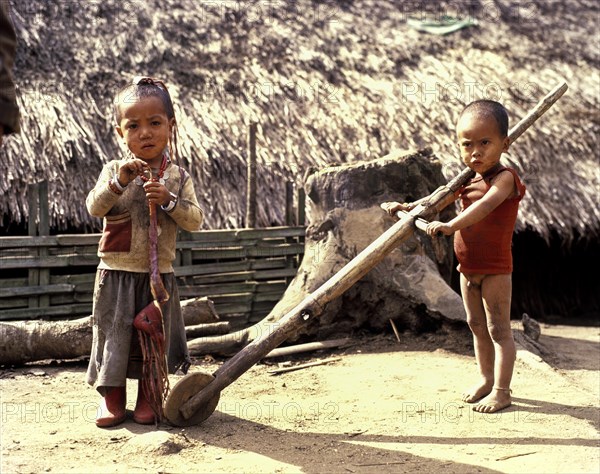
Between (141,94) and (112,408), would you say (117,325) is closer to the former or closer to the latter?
(112,408)

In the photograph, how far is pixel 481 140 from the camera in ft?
11.4

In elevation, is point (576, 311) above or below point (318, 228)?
below

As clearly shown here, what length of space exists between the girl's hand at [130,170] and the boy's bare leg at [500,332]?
1764 mm

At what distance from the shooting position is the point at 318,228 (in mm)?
5227

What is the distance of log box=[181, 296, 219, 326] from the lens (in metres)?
5.00

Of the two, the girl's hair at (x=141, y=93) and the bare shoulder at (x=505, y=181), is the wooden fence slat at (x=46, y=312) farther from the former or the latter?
the bare shoulder at (x=505, y=181)

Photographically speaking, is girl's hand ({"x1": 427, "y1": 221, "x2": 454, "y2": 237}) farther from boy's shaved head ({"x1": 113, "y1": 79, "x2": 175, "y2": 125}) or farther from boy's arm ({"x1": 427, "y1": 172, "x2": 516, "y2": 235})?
boy's shaved head ({"x1": 113, "y1": 79, "x2": 175, "y2": 125})

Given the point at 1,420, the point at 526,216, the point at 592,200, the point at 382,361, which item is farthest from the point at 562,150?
the point at 1,420

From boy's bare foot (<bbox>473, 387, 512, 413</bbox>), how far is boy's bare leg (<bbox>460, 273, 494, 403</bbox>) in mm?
106

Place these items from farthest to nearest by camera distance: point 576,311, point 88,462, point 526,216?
point 576,311 < point 526,216 < point 88,462

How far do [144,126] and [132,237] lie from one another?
50cm

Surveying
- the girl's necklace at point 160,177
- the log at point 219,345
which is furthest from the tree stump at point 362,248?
the girl's necklace at point 160,177

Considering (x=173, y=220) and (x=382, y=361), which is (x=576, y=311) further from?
(x=173, y=220)

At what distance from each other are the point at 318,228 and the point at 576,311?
15.5ft
